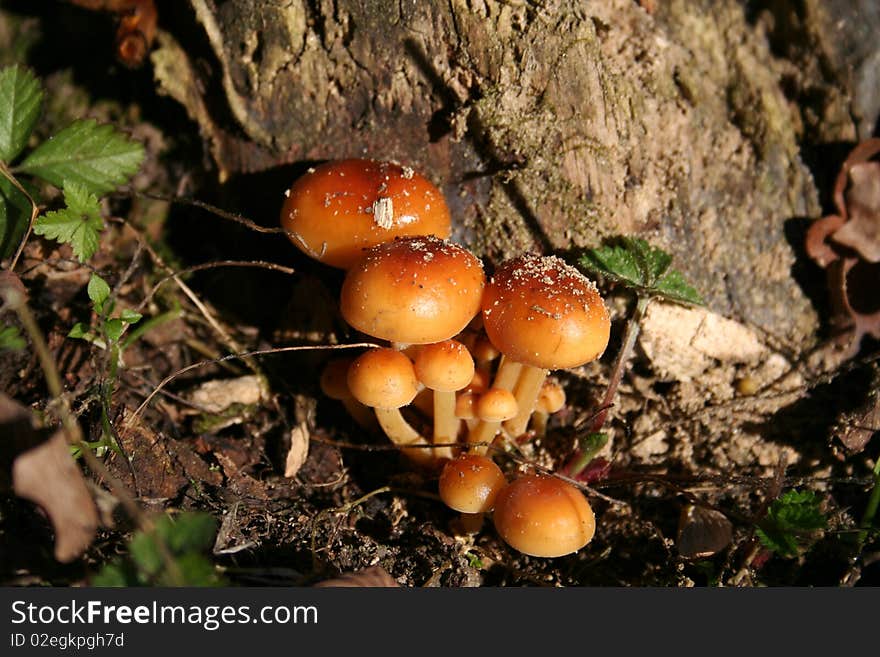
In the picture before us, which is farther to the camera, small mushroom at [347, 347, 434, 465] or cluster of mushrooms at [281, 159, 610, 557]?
small mushroom at [347, 347, 434, 465]

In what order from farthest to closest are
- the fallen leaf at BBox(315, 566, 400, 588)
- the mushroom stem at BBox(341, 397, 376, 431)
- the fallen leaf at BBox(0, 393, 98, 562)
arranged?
the mushroom stem at BBox(341, 397, 376, 431) → the fallen leaf at BBox(315, 566, 400, 588) → the fallen leaf at BBox(0, 393, 98, 562)

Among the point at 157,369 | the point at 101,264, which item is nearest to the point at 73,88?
the point at 101,264

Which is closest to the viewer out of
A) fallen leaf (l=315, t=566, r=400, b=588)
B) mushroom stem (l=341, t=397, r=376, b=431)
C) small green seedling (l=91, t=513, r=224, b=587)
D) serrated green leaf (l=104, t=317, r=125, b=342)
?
small green seedling (l=91, t=513, r=224, b=587)

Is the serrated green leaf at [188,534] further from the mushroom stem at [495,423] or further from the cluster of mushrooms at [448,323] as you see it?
the mushroom stem at [495,423]

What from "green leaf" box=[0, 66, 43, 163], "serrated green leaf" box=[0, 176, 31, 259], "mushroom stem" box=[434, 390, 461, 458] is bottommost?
"mushroom stem" box=[434, 390, 461, 458]

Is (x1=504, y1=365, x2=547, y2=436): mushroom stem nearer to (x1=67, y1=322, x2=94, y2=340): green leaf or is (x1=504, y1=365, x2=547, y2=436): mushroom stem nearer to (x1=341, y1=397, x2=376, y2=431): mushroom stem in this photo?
(x1=341, y1=397, x2=376, y2=431): mushroom stem

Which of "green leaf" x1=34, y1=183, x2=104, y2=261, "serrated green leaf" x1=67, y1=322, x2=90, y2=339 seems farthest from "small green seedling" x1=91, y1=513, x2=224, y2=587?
"green leaf" x1=34, y1=183, x2=104, y2=261

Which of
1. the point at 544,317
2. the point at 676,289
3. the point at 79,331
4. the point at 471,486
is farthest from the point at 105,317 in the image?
the point at 676,289
